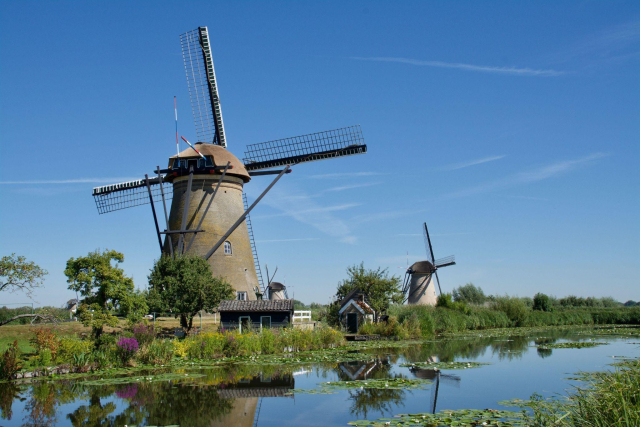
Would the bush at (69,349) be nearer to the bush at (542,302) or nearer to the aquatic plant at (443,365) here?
the aquatic plant at (443,365)

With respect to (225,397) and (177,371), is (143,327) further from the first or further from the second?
(225,397)

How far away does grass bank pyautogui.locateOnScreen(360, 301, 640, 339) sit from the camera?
98.4ft

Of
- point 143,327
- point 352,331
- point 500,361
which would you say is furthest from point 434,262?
point 143,327

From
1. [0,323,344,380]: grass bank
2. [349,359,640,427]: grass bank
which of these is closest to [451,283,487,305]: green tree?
[0,323,344,380]: grass bank

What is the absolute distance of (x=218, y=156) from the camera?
28.7m

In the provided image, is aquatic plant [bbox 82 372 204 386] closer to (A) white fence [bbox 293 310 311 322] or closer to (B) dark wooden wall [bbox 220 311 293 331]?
(B) dark wooden wall [bbox 220 311 293 331]

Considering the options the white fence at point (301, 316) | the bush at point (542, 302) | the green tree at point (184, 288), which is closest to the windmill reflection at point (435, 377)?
the green tree at point (184, 288)

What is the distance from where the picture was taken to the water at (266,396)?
9422 mm

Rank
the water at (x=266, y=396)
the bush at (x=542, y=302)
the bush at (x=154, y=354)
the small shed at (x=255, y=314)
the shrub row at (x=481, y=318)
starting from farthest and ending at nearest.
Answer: the bush at (x=542, y=302) < the shrub row at (x=481, y=318) < the small shed at (x=255, y=314) < the bush at (x=154, y=354) < the water at (x=266, y=396)

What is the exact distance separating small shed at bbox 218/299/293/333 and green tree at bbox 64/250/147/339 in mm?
5552

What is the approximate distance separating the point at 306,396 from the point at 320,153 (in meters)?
19.9

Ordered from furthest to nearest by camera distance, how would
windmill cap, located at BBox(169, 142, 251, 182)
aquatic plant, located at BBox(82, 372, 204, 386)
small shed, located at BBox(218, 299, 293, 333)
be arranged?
windmill cap, located at BBox(169, 142, 251, 182) → small shed, located at BBox(218, 299, 293, 333) → aquatic plant, located at BBox(82, 372, 204, 386)

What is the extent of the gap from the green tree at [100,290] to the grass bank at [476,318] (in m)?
14.2

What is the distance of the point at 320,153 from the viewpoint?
29750 mm
